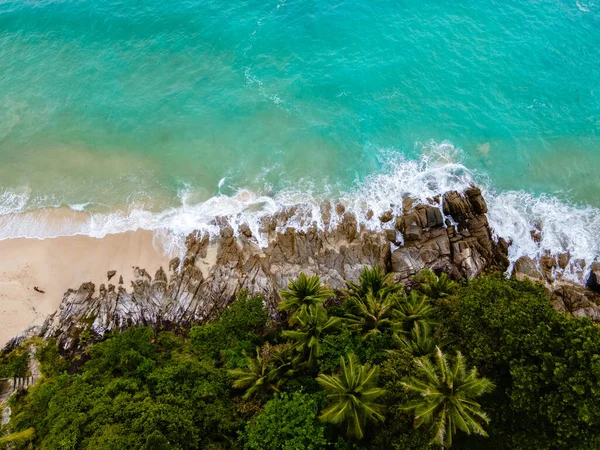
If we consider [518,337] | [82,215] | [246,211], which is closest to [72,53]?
[82,215]

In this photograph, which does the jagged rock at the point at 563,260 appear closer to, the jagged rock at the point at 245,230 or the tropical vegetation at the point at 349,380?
the tropical vegetation at the point at 349,380

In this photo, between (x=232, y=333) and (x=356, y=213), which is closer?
(x=232, y=333)

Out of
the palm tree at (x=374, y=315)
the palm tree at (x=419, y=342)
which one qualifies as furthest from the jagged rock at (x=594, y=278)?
the palm tree at (x=374, y=315)

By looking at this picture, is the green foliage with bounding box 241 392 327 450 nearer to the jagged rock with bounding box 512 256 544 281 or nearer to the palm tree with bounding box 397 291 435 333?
the palm tree with bounding box 397 291 435 333

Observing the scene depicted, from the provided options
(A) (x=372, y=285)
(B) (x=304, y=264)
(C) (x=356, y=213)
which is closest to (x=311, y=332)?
(A) (x=372, y=285)

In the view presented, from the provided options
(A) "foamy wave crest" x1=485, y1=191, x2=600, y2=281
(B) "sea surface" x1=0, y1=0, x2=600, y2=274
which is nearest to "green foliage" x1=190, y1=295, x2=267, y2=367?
(B) "sea surface" x1=0, y1=0, x2=600, y2=274

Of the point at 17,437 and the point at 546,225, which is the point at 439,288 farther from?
the point at 17,437

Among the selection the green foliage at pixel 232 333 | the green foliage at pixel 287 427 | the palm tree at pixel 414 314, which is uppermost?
the palm tree at pixel 414 314
